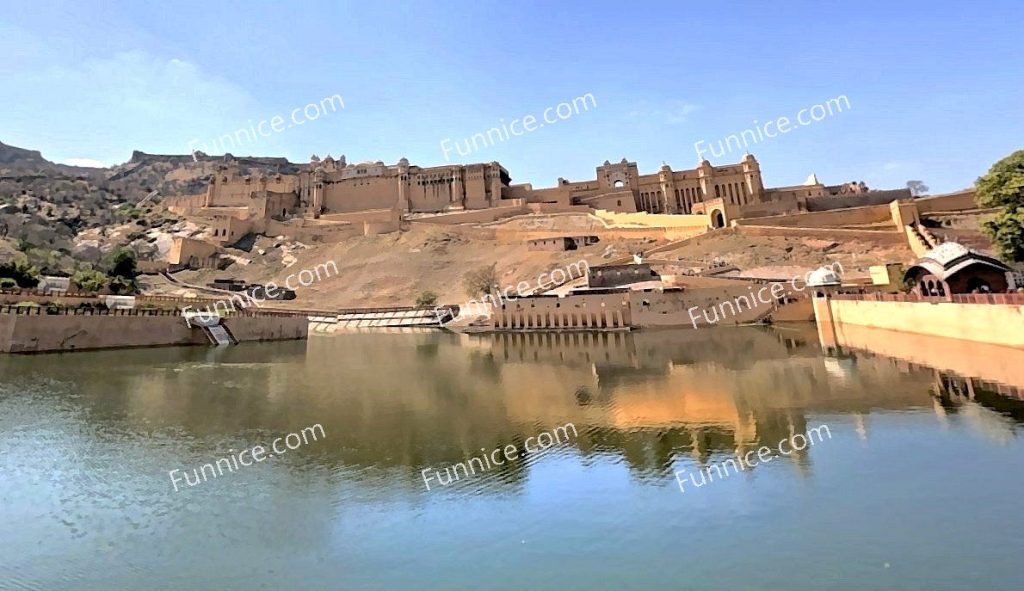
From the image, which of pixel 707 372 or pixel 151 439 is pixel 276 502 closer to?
pixel 151 439

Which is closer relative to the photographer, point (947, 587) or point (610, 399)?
point (947, 587)

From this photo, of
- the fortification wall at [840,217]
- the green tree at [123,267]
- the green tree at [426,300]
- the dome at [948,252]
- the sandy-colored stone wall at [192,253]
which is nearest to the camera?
the dome at [948,252]

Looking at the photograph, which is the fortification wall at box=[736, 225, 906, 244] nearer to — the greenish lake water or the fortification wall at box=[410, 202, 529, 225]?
the fortification wall at box=[410, 202, 529, 225]

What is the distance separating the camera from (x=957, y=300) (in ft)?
55.7

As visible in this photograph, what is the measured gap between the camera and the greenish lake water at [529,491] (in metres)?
4.82

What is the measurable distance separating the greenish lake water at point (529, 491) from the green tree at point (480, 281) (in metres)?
28.7

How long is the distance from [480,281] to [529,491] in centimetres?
3760

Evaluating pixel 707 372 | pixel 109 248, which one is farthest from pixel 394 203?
pixel 707 372

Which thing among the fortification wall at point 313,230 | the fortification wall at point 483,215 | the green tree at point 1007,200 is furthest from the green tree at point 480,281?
the green tree at point 1007,200

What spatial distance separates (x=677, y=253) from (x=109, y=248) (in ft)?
195

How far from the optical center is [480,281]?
44125mm

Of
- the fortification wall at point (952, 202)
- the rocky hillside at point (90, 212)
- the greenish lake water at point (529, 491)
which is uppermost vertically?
the rocky hillside at point (90, 212)

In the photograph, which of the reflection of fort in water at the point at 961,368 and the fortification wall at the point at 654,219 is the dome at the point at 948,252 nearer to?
the reflection of fort in water at the point at 961,368

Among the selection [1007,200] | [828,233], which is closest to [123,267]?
[828,233]
